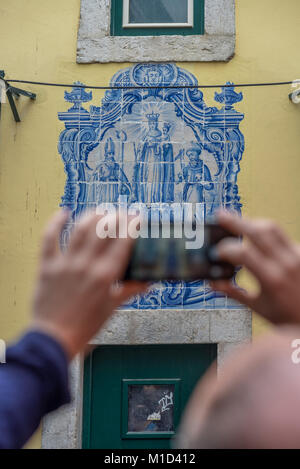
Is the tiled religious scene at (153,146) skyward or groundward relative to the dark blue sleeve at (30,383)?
skyward

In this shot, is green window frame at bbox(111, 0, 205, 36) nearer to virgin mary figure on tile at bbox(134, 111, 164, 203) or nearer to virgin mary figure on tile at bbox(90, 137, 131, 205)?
virgin mary figure on tile at bbox(134, 111, 164, 203)

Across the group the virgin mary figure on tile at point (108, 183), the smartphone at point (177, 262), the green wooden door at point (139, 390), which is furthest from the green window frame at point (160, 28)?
the smartphone at point (177, 262)

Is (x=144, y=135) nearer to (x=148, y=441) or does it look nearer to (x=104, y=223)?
(x=148, y=441)

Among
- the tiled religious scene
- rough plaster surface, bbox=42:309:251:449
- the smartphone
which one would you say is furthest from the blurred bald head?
the tiled religious scene

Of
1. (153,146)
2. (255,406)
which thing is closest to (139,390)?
(153,146)

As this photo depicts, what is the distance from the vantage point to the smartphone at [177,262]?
4.37 feet

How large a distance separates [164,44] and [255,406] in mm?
6070

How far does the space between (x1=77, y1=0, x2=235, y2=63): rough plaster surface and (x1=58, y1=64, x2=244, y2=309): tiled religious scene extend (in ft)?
0.49

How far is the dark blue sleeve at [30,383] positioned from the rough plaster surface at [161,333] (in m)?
4.91

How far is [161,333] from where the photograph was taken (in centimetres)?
593

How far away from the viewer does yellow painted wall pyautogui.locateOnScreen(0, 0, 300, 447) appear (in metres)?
6.10

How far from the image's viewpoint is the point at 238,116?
247 inches

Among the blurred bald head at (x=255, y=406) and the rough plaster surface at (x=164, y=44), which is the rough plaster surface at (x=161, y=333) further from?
the blurred bald head at (x=255, y=406)

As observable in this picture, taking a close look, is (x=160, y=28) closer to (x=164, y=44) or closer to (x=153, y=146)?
(x=164, y=44)
